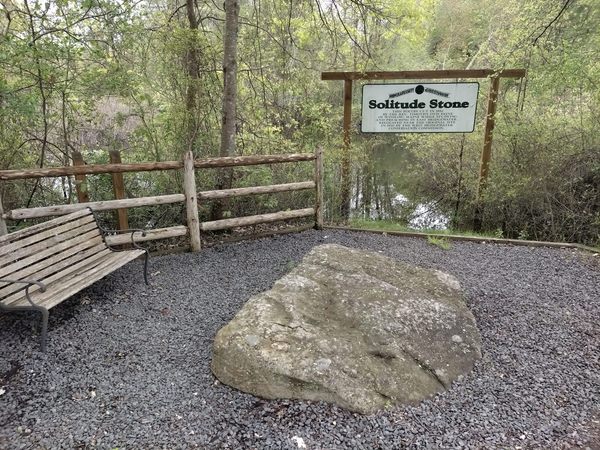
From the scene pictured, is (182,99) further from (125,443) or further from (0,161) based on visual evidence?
(125,443)

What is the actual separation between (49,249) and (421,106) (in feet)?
17.3

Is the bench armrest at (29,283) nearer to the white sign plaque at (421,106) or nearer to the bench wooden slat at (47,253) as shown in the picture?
the bench wooden slat at (47,253)

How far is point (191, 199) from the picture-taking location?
4949 mm

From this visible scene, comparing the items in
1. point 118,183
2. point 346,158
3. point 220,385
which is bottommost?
point 220,385

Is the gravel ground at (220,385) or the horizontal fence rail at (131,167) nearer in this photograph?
the gravel ground at (220,385)

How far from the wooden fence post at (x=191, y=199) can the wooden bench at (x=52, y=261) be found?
105cm

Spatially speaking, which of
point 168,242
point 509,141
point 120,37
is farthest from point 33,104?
point 509,141

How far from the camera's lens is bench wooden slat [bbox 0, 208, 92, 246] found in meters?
3.29

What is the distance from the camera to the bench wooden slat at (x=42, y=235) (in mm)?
3258

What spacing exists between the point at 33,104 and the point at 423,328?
4535 mm

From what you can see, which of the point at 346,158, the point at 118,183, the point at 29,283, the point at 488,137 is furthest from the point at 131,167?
the point at 488,137

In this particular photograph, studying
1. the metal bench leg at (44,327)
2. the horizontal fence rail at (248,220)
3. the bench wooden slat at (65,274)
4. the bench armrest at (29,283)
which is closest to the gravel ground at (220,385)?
the metal bench leg at (44,327)

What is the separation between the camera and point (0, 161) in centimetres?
488

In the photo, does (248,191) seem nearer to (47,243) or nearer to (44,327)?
(47,243)
